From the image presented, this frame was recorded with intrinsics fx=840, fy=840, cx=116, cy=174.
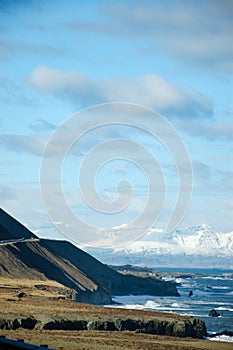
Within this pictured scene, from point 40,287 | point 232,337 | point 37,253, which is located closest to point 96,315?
point 232,337

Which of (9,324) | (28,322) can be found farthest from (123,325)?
(9,324)

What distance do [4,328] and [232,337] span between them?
26999 millimetres

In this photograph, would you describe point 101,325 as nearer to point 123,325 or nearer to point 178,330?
point 123,325

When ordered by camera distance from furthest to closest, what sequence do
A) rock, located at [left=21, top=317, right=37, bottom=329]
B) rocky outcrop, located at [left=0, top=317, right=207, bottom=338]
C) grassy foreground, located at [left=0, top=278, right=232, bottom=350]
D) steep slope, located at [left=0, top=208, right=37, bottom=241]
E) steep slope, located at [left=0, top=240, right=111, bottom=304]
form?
steep slope, located at [left=0, top=208, right=37, bottom=241] → steep slope, located at [left=0, top=240, right=111, bottom=304] → rocky outcrop, located at [left=0, top=317, right=207, bottom=338] → rock, located at [left=21, top=317, right=37, bottom=329] → grassy foreground, located at [left=0, top=278, right=232, bottom=350]

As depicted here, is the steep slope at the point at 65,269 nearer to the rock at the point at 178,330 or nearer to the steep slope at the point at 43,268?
the steep slope at the point at 43,268

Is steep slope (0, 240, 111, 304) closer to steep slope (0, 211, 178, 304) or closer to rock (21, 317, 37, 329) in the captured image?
steep slope (0, 211, 178, 304)

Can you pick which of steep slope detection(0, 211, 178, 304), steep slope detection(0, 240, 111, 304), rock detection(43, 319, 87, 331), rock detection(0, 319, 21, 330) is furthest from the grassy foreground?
steep slope detection(0, 211, 178, 304)

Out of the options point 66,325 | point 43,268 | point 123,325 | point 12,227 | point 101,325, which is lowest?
point 66,325

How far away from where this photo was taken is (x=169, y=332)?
60.8 meters

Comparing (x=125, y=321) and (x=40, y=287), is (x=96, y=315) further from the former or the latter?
(x=40, y=287)

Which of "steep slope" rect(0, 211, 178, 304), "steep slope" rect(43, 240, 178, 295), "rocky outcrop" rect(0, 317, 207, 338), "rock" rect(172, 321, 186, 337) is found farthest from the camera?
"steep slope" rect(43, 240, 178, 295)

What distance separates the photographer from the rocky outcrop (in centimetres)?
5250

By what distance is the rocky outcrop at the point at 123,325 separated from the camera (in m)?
52.5

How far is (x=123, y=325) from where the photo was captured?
58.9 meters
